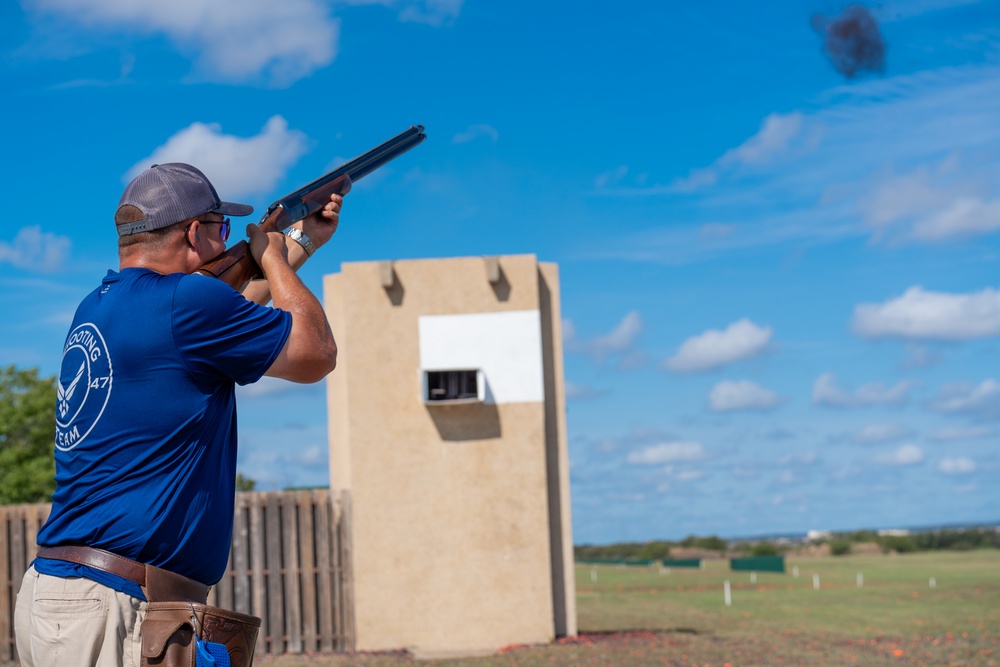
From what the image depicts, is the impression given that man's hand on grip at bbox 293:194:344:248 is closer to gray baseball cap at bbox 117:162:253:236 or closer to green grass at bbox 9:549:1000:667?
gray baseball cap at bbox 117:162:253:236

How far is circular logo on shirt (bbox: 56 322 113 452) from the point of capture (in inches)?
115

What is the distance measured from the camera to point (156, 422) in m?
2.87

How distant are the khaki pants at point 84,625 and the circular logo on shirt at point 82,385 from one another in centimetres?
39

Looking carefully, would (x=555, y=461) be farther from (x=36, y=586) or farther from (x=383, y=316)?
(x=36, y=586)

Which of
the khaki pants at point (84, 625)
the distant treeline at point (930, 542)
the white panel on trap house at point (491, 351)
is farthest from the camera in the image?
the distant treeline at point (930, 542)

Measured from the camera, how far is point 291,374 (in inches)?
118

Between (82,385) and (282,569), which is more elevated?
(82,385)

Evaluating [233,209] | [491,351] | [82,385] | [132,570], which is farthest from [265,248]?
[491,351]

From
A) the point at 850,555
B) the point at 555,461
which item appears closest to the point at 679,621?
the point at 555,461

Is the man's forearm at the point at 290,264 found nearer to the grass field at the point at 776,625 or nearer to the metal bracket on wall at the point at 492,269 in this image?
the grass field at the point at 776,625

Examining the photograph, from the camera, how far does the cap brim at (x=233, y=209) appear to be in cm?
319

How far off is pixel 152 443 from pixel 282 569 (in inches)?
527

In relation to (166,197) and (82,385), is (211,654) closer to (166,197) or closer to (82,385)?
(82,385)

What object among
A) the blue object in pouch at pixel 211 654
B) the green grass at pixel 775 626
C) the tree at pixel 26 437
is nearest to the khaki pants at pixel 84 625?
the blue object in pouch at pixel 211 654
